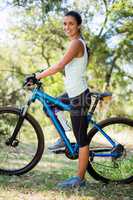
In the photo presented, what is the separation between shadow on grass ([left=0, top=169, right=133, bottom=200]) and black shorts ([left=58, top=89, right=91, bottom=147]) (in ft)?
1.63

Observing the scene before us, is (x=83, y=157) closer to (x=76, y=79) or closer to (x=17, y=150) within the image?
→ (x=76, y=79)

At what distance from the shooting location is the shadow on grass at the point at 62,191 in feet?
15.7

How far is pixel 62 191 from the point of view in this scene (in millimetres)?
4820

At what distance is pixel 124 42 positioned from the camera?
70.7ft

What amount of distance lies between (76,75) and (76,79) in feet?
0.13

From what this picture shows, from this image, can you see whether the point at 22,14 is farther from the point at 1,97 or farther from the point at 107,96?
the point at 107,96

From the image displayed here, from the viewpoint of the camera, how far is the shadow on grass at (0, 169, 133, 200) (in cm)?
479

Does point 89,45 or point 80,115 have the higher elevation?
point 80,115

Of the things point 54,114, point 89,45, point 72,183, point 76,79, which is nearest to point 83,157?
point 72,183

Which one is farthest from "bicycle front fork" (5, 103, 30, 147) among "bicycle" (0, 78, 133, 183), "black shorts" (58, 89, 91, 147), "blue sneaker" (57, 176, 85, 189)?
"blue sneaker" (57, 176, 85, 189)

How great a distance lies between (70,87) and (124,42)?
1701 centimetres

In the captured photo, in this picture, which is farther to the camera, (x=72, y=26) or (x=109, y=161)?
(x=109, y=161)

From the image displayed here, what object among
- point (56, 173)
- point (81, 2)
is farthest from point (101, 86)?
point (56, 173)

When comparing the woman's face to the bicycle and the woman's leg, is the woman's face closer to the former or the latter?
the bicycle
